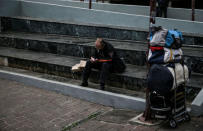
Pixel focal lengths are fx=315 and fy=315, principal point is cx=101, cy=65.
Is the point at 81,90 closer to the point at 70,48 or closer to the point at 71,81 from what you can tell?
the point at 71,81

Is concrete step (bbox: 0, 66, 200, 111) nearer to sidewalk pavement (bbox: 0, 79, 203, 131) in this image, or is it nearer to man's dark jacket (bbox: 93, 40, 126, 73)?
sidewalk pavement (bbox: 0, 79, 203, 131)

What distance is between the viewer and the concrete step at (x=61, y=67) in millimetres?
7828

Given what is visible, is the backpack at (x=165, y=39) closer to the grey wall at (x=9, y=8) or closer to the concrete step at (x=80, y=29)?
the concrete step at (x=80, y=29)

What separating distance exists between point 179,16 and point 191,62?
22.4ft

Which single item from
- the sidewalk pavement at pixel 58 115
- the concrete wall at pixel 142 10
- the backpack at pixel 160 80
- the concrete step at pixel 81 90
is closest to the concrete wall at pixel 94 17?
the concrete wall at pixel 142 10

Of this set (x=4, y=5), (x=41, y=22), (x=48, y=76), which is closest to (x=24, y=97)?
(x=48, y=76)

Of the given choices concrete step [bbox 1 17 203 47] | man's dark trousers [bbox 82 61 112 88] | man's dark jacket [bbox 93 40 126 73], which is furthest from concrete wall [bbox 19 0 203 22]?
man's dark trousers [bbox 82 61 112 88]

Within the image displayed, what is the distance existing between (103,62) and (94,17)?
190 inches

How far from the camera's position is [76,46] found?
10.2 metres

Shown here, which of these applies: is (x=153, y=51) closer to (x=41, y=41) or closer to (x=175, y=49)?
(x=175, y=49)

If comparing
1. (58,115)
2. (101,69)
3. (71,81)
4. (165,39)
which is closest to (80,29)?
(71,81)

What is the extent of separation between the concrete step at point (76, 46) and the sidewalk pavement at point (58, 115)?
2120 mm

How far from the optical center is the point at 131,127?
6.15m

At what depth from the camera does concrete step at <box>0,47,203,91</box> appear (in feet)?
25.7
